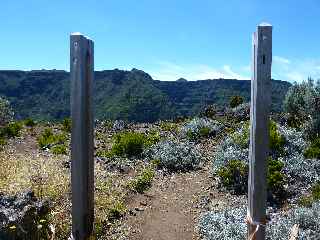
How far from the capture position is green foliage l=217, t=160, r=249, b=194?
40.1 ft

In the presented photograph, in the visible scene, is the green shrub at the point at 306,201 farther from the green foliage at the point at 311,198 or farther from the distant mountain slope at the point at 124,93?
the distant mountain slope at the point at 124,93

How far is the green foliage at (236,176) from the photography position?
12.2m

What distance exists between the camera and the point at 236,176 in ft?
40.9

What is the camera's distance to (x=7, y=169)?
455 inches

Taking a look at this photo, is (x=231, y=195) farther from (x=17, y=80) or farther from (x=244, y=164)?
(x=17, y=80)

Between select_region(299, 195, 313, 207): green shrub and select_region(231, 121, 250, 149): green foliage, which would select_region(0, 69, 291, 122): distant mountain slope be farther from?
select_region(299, 195, 313, 207): green shrub

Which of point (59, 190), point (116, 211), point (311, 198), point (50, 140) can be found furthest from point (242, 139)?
point (50, 140)

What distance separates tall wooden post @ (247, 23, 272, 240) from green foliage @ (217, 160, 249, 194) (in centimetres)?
652

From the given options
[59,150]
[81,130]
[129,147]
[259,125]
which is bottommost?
[59,150]

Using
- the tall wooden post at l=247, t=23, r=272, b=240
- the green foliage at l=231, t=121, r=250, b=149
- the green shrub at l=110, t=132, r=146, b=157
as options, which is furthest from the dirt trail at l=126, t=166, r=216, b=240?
the tall wooden post at l=247, t=23, r=272, b=240

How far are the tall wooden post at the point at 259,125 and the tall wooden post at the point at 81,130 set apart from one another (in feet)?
6.73

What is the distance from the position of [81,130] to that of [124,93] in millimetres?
106830

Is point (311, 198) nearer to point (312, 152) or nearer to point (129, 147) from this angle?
point (312, 152)

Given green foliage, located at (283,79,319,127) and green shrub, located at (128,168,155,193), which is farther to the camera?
green foliage, located at (283,79,319,127)
